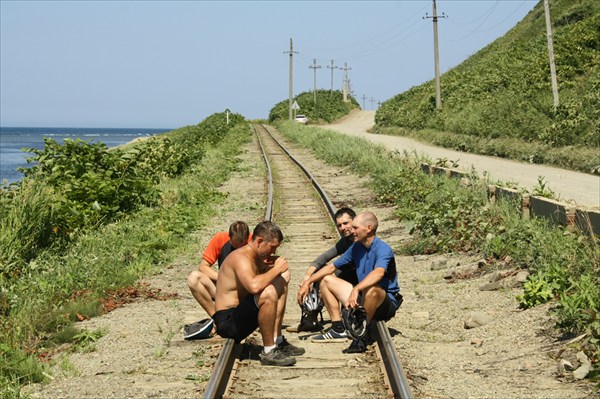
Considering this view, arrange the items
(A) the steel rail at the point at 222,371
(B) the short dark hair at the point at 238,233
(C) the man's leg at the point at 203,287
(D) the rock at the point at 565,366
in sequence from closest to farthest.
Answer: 1. (A) the steel rail at the point at 222,371
2. (D) the rock at the point at 565,366
3. (B) the short dark hair at the point at 238,233
4. (C) the man's leg at the point at 203,287

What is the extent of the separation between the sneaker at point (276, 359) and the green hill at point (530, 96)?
23.4 meters

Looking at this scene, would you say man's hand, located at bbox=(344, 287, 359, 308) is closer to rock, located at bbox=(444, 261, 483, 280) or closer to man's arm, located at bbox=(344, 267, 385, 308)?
man's arm, located at bbox=(344, 267, 385, 308)

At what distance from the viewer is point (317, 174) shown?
25984 mm

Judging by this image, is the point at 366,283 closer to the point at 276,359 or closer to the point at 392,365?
the point at 276,359

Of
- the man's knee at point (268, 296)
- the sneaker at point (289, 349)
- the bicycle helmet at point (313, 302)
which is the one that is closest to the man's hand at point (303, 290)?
the bicycle helmet at point (313, 302)

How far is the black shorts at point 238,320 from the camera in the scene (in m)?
7.25

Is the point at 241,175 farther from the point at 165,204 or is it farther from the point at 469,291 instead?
the point at 469,291

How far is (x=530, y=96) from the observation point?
4056 centimetres

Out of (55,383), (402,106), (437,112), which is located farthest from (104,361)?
(402,106)

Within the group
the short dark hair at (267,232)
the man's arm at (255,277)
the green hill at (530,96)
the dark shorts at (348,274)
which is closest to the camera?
the short dark hair at (267,232)

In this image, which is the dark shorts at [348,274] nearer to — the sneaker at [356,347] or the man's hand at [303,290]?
the man's hand at [303,290]

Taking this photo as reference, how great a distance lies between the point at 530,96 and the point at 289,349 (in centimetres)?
3561

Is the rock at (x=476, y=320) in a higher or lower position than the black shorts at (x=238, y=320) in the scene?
lower

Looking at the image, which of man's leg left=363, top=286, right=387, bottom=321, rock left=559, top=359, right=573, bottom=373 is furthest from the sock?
rock left=559, top=359, right=573, bottom=373
